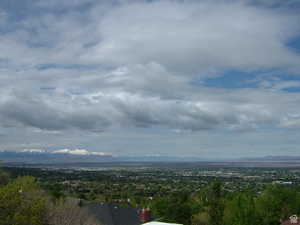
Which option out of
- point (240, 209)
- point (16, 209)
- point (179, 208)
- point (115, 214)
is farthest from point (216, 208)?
point (16, 209)

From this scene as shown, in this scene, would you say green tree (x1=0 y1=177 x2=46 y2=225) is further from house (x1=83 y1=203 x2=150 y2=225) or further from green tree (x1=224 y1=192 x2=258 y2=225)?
green tree (x1=224 y1=192 x2=258 y2=225)

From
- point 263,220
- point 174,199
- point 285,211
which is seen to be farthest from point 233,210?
point 174,199

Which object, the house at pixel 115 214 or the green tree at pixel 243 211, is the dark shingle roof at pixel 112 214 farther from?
the green tree at pixel 243 211

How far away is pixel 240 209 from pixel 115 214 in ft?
52.4

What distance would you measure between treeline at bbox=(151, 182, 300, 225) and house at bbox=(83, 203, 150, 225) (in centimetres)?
668

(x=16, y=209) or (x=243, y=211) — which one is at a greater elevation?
(x=16, y=209)

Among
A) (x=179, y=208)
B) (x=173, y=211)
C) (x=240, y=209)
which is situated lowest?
(x=173, y=211)

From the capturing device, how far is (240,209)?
50.7m

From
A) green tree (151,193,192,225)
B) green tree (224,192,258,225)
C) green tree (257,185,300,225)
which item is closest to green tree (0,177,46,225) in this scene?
green tree (224,192,258,225)

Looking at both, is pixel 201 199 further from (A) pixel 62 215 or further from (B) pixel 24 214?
(B) pixel 24 214

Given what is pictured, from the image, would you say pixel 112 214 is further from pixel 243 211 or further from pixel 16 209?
pixel 16 209

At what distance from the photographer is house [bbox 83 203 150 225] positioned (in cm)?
4716

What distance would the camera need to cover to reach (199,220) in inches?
2484

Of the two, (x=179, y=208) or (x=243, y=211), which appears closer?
(x=243, y=211)
